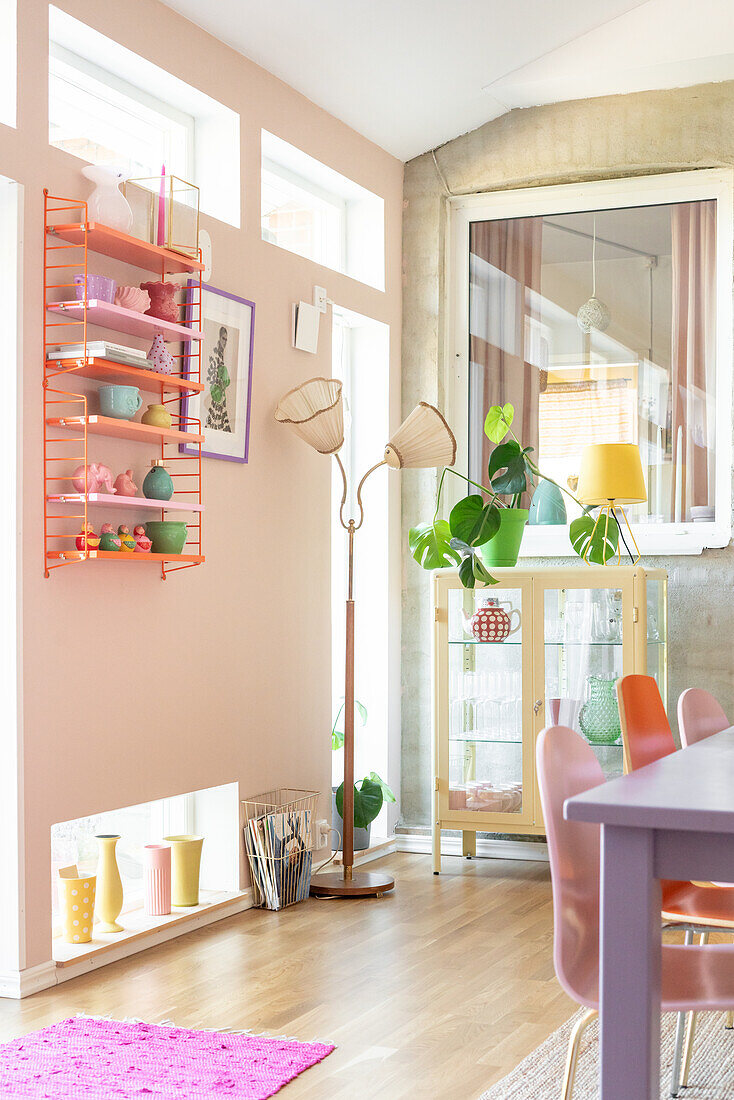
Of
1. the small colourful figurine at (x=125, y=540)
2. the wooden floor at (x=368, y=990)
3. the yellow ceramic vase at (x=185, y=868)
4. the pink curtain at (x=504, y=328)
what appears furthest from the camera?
the pink curtain at (x=504, y=328)

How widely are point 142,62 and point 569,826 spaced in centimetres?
298

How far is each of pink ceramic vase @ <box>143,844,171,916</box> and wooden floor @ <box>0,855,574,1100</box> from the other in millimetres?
147

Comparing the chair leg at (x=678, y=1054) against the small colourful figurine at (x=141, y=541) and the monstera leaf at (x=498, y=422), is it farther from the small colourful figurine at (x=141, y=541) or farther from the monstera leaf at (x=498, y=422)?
the monstera leaf at (x=498, y=422)

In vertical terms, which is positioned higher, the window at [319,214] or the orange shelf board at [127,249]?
the window at [319,214]

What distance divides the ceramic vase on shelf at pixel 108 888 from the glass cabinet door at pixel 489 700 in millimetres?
1679

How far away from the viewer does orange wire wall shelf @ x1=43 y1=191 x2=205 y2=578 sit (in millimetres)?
3406

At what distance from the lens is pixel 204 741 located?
13.7 ft

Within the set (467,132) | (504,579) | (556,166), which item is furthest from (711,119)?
(504,579)

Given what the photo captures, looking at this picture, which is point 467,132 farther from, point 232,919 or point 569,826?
point 569,826

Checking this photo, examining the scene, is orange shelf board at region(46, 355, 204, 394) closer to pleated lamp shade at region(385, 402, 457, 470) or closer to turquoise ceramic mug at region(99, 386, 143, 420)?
turquoise ceramic mug at region(99, 386, 143, 420)

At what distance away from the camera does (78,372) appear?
3523 millimetres

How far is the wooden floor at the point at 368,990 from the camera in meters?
2.86

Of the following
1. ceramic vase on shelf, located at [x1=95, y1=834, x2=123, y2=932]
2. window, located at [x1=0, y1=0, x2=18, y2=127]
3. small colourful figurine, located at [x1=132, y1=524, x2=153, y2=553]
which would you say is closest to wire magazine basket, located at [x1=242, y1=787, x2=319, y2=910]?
ceramic vase on shelf, located at [x1=95, y1=834, x2=123, y2=932]

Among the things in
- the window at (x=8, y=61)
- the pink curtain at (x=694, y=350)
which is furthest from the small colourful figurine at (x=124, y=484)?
the pink curtain at (x=694, y=350)
